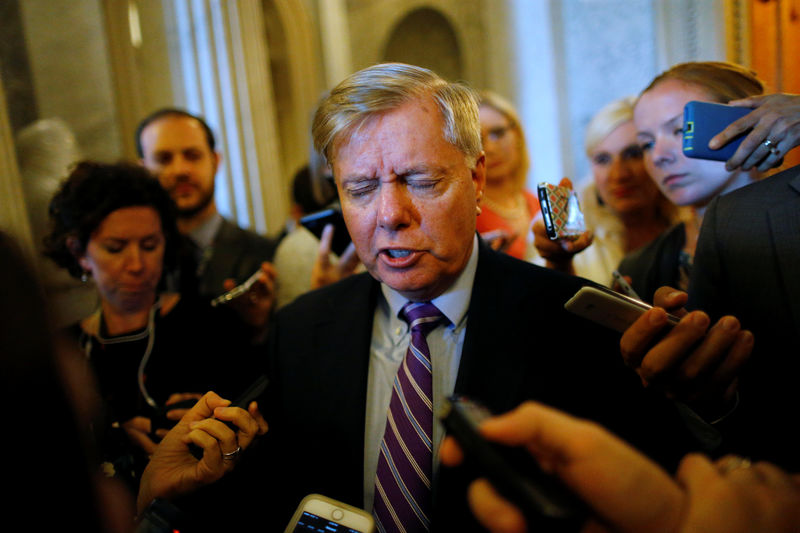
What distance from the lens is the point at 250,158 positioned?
4.59 meters

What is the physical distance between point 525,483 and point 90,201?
1776 mm

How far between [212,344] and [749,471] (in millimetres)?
1622

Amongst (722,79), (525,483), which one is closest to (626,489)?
(525,483)

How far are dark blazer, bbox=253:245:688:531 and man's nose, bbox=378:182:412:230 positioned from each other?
31cm

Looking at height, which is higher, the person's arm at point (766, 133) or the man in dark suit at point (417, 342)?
the person's arm at point (766, 133)

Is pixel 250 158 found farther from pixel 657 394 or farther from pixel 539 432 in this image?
pixel 539 432

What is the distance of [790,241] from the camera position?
3.73 ft

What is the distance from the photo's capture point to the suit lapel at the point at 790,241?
1130mm

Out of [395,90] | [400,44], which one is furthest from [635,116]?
[400,44]

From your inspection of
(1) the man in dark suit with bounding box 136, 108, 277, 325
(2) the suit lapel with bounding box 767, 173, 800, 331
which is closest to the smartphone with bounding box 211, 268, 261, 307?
(1) the man in dark suit with bounding box 136, 108, 277, 325

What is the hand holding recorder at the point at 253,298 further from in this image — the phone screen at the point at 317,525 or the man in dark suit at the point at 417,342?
the phone screen at the point at 317,525

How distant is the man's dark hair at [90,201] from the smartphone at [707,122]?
1720mm

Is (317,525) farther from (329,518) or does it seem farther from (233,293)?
(233,293)

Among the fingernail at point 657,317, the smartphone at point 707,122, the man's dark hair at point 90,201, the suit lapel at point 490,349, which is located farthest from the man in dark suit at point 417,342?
the man's dark hair at point 90,201
